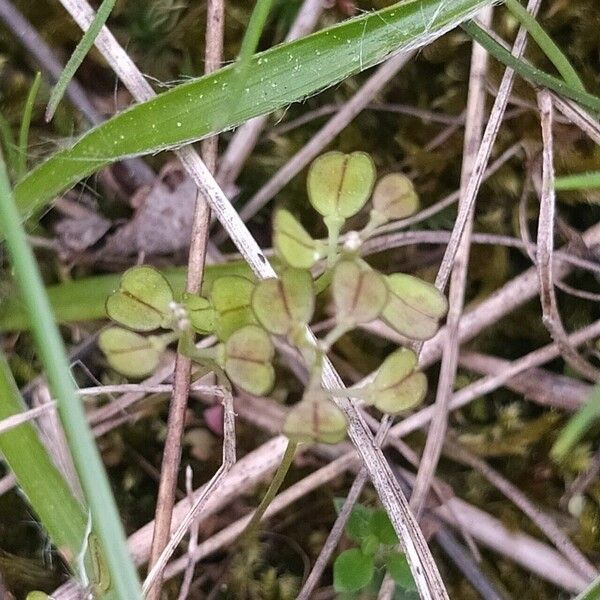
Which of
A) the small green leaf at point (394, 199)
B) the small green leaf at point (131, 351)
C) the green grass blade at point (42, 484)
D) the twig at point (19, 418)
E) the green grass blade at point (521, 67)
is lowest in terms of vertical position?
the green grass blade at point (42, 484)

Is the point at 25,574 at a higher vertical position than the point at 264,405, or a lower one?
lower

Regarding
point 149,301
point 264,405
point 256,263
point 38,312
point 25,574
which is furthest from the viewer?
point 264,405

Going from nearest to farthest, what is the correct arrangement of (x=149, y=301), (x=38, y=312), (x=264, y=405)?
(x=38, y=312) < (x=149, y=301) < (x=264, y=405)

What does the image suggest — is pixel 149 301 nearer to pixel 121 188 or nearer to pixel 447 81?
pixel 121 188

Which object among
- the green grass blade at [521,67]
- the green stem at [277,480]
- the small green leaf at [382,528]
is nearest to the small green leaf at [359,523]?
the small green leaf at [382,528]

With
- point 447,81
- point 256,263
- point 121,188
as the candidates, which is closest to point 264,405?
point 256,263

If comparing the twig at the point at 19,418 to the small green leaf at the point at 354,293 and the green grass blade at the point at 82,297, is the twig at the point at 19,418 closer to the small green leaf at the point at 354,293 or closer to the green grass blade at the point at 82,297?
the green grass blade at the point at 82,297

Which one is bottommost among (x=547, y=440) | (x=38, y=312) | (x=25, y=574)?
(x=25, y=574)
